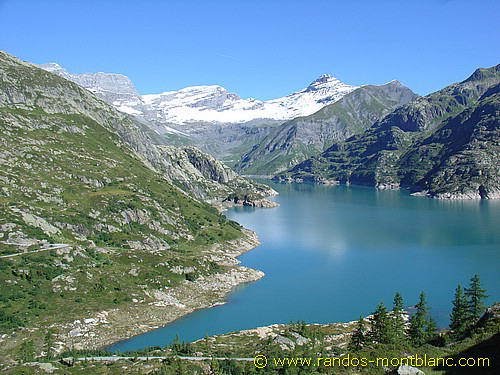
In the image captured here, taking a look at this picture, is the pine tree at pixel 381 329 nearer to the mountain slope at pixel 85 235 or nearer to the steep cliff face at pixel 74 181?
the mountain slope at pixel 85 235

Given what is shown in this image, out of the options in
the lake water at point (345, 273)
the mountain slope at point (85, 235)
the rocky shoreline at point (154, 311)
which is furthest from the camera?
the lake water at point (345, 273)

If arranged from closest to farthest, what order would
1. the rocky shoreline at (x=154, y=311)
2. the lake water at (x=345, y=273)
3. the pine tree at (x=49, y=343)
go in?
the pine tree at (x=49, y=343) < the rocky shoreline at (x=154, y=311) < the lake water at (x=345, y=273)

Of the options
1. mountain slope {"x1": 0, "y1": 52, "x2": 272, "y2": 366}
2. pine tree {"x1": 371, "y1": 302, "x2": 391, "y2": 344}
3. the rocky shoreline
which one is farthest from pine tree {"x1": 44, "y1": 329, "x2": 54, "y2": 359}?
pine tree {"x1": 371, "y1": 302, "x2": 391, "y2": 344}

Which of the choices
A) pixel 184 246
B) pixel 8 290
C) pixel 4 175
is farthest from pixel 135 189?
pixel 8 290

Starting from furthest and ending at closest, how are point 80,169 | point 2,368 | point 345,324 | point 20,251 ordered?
point 80,169 → point 20,251 → point 345,324 → point 2,368

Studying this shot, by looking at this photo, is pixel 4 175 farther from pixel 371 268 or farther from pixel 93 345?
pixel 371 268

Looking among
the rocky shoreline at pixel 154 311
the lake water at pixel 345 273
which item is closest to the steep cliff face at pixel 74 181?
the rocky shoreline at pixel 154 311

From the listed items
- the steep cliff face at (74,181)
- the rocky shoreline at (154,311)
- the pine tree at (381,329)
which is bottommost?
the rocky shoreline at (154,311)
